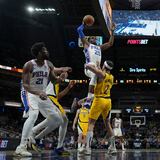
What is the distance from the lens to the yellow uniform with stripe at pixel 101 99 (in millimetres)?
7172

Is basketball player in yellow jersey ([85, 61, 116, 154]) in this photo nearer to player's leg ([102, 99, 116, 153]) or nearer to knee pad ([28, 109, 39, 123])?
player's leg ([102, 99, 116, 153])

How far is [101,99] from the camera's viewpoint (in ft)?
23.6

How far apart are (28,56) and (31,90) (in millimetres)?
26199

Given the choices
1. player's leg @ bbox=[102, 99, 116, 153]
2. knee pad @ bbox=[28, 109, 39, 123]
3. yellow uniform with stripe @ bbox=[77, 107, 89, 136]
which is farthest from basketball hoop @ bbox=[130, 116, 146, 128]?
knee pad @ bbox=[28, 109, 39, 123]

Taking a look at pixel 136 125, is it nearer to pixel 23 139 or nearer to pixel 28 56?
pixel 28 56

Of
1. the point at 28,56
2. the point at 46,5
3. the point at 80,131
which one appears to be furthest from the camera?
the point at 28,56

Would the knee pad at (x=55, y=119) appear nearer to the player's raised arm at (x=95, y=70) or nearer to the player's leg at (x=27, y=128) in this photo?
the player's leg at (x=27, y=128)

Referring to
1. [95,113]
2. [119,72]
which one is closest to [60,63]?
[119,72]

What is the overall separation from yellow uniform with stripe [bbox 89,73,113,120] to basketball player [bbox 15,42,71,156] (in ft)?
3.38

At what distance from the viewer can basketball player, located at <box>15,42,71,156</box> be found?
588cm

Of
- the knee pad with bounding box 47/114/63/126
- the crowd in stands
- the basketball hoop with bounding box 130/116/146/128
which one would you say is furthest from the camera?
the basketball hoop with bounding box 130/116/146/128

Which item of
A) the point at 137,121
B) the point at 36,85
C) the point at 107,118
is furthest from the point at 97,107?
the point at 137,121

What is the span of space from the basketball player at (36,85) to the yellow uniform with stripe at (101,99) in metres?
1.03

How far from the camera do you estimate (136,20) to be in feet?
93.0
